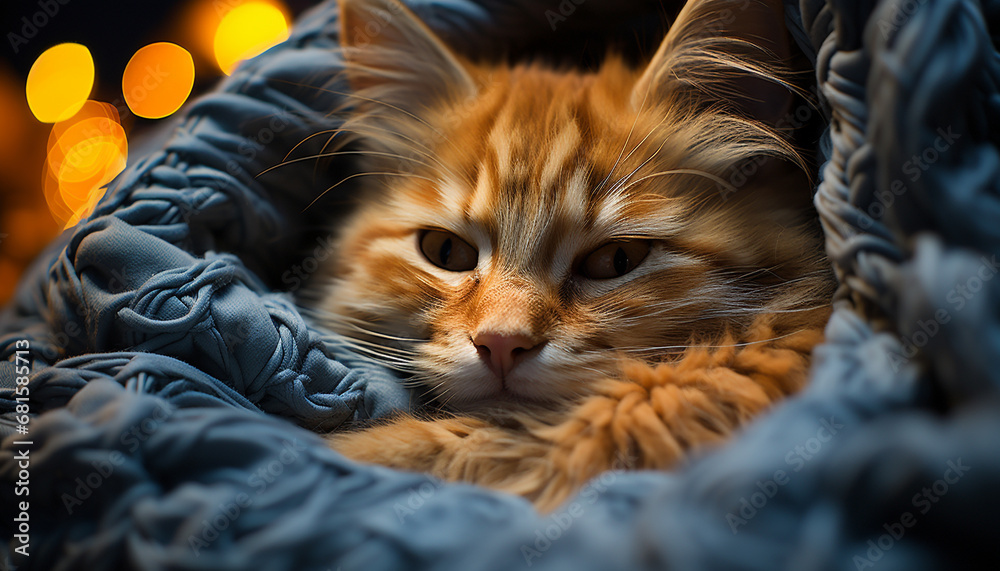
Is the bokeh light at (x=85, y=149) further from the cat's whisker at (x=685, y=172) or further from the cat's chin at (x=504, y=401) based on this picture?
the cat's whisker at (x=685, y=172)

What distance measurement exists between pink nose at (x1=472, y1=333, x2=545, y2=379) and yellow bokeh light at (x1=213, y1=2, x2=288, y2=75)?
1536mm

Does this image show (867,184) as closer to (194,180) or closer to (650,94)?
(650,94)

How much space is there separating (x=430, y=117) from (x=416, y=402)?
702mm

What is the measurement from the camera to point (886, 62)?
56cm

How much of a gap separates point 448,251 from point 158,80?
1.54 m

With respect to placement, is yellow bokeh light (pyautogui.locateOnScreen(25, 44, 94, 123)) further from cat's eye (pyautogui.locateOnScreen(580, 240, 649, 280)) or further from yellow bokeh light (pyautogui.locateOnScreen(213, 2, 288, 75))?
cat's eye (pyautogui.locateOnScreen(580, 240, 649, 280))

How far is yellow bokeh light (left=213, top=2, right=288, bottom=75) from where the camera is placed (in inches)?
76.4

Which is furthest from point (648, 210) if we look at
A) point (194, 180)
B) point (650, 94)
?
point (194, 180)

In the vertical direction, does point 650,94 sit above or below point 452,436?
above

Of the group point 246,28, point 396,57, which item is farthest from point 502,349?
point 246,28

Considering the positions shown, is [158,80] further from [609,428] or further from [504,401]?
[609,428]

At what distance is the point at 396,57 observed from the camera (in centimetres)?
135

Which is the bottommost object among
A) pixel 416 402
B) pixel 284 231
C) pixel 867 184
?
pixel 416 402

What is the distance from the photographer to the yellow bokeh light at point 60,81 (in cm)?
194
